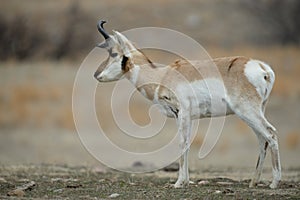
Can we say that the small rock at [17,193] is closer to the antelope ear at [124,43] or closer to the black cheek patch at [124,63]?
the black cheek patch at [124,63]

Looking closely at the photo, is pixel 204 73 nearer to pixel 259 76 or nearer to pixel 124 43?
pixel 259 76

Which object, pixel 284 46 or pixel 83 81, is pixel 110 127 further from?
pixel 284 46

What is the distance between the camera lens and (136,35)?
34344 millimetres

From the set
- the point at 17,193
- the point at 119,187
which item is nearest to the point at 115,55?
the point at 119,187

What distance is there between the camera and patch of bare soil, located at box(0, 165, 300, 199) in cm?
985

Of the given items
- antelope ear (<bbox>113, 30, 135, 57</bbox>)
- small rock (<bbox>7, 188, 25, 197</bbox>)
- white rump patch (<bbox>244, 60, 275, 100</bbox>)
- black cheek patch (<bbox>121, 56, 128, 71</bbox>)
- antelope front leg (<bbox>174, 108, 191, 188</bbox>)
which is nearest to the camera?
small rock (<bbox>7, 188, 25, 197</bbox>)

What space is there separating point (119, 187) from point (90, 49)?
2601 centimetres

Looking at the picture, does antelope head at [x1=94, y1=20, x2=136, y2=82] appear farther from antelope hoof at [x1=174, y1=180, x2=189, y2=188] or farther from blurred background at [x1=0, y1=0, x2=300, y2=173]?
blurred background at [x1=0, y1=0, x2=300, y2=173]

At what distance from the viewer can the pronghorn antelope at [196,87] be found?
1052 centimetres

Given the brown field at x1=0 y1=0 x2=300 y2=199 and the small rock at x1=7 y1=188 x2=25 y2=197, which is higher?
the brown field at x1=0 y1=0 x2=300 y2=199

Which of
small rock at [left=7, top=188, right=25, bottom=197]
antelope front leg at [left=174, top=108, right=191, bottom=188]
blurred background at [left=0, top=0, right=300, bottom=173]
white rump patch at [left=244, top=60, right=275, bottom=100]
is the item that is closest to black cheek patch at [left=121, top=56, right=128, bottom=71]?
antelope front leg at [left=174, top=108, right=191, bottom=188]

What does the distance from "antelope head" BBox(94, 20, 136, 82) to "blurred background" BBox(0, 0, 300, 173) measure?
6288 millimetres

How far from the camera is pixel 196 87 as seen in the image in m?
11.0

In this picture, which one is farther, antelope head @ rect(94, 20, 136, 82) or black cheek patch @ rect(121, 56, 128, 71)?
black cheek patch @ rect(121, 56, 128, 71)
